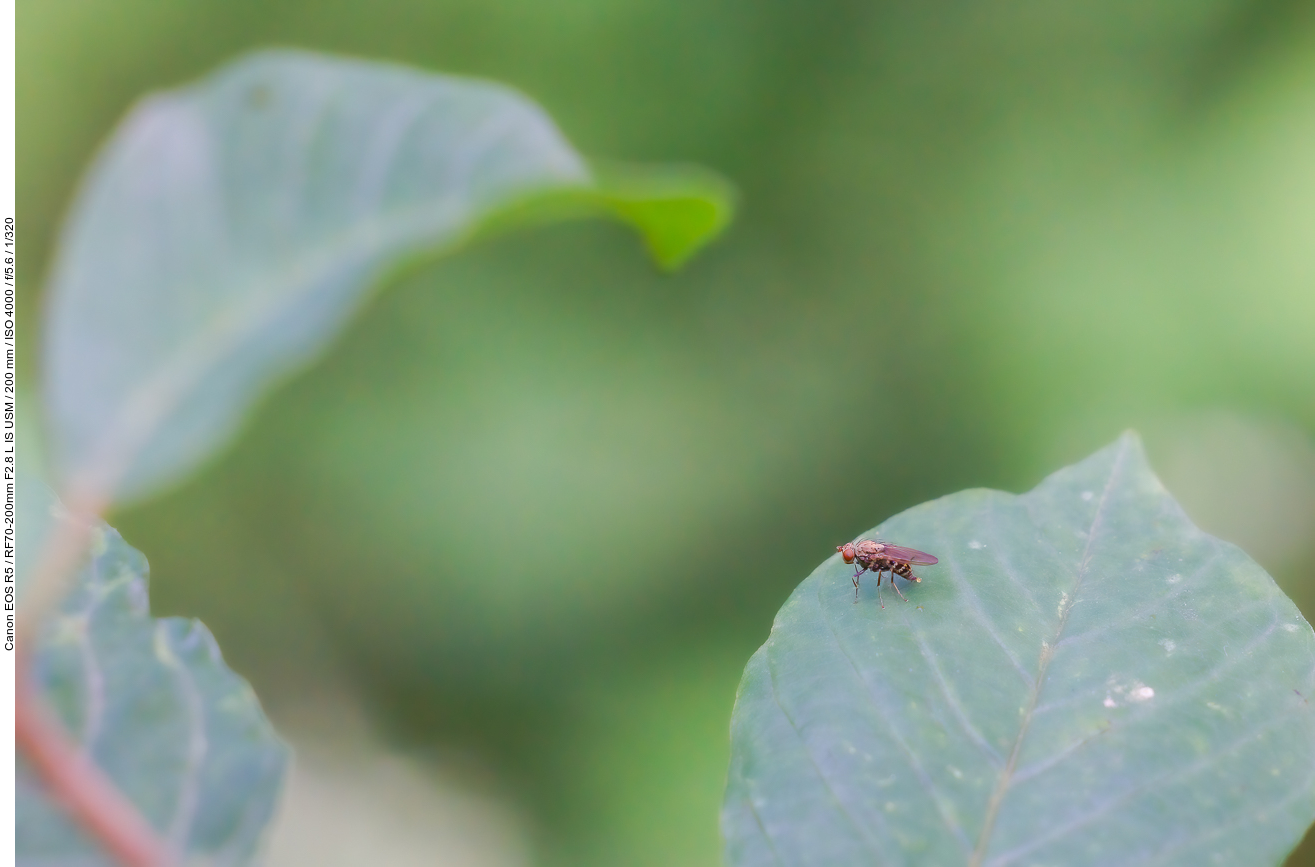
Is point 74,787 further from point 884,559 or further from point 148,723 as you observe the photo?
point 884,559

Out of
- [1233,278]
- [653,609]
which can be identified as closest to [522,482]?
[653,609]

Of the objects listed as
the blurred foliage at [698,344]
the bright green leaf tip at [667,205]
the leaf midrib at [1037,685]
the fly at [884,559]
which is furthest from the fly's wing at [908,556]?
the blurred foliage at [698,344]

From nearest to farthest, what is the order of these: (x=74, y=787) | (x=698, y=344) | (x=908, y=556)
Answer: (x=74, y=787)
(x=908, y=556)
(x=698, y=344)

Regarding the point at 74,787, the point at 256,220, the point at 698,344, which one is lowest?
the point at 698,344

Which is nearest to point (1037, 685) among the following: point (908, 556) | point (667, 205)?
point (908, 556)

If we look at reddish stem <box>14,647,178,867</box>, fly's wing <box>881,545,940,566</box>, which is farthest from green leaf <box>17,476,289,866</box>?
fly's wing <box>881,545,940,566</box>

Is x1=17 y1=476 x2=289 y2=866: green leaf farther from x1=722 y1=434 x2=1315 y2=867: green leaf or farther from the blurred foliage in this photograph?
the blurred foliage
